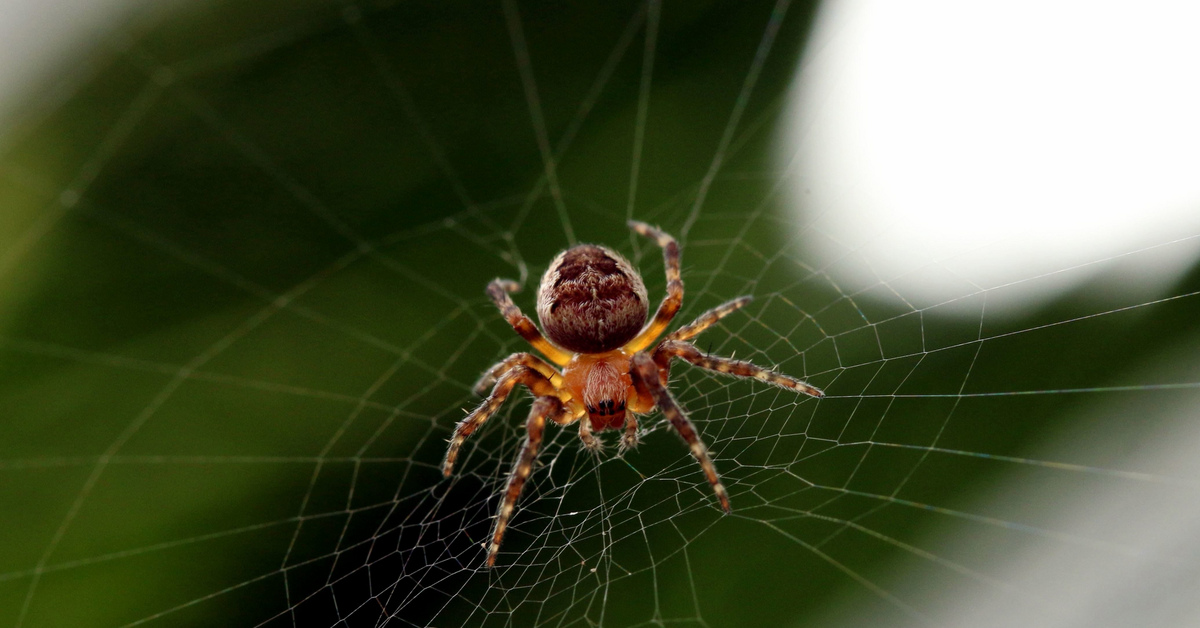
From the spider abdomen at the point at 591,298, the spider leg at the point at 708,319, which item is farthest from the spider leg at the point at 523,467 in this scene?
the spider leg at the point at 708,319

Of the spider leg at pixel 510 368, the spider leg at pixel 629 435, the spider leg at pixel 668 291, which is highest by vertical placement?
the spider leg at pixel 668 291

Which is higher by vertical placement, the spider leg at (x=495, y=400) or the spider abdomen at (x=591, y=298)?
the spider abdomen at (x=591, y=298)

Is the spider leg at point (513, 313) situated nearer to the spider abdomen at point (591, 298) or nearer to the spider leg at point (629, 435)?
the spider abdomen at point (591, 298)

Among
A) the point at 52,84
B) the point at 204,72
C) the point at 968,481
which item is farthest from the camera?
the point at 968,481

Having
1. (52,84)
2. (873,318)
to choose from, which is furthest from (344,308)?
(873,318)

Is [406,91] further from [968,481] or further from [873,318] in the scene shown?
[968,481]

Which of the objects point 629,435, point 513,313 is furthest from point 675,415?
point 513,313

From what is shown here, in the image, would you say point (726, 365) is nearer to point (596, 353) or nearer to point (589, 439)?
point (589, 439)
